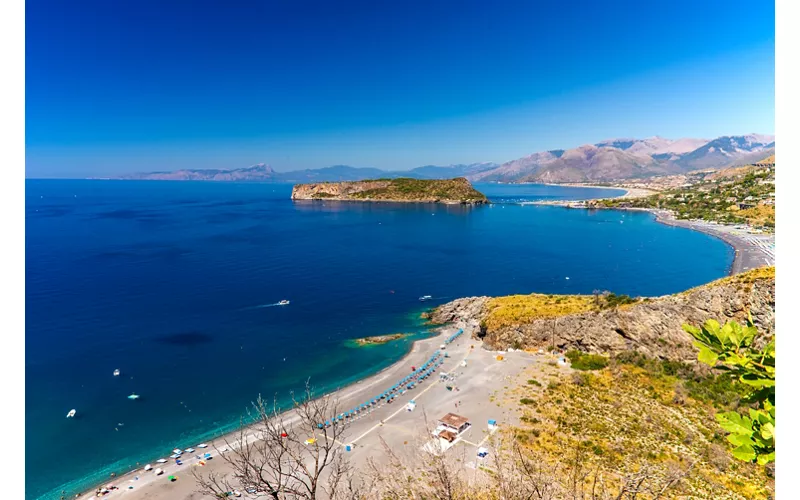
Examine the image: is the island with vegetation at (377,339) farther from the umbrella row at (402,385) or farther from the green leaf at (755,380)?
the green leaf at (755,380)

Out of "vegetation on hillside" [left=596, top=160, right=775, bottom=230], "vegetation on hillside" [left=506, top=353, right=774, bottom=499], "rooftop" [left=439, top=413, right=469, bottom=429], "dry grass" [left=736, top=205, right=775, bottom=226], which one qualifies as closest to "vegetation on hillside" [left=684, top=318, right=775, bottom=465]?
"vegetation on hillside" [left=506, top=353, right=774, bottom=499]

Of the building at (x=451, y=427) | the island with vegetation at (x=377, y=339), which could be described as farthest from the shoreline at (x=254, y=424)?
the building at (x=451, y=427)

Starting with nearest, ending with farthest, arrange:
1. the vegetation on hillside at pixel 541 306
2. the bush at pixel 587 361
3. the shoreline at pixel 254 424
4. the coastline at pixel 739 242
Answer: the shoreline at pixel 254 424, the bush at pixel 587 361, the vegetation on hillside at pixel 541 306, the coastline at pixel 739 242

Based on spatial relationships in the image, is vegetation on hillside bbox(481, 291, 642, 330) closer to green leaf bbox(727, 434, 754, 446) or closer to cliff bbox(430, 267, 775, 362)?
cliff bbox(430, 267, 775, 362)

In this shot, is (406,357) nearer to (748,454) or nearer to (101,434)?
(101,434)

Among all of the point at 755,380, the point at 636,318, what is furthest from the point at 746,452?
the point at 636,318
